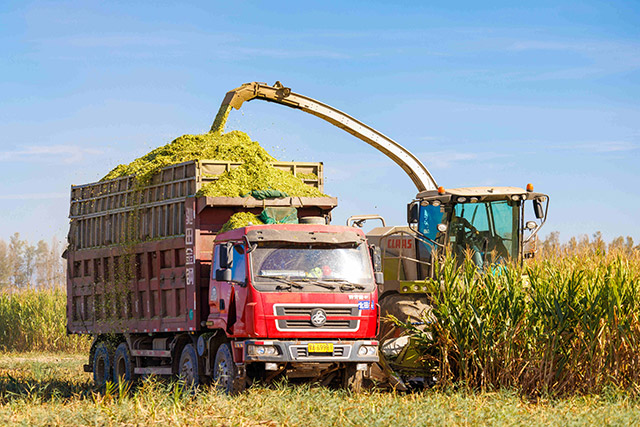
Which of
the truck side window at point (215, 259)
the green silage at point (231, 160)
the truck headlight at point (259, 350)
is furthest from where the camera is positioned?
the green silage at point (231, 160)

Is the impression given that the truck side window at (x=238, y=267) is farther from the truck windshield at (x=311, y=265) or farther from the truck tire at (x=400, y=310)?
the truck tire at (x=400, y=310)

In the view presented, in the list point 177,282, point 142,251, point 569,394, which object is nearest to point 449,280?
point 569,394

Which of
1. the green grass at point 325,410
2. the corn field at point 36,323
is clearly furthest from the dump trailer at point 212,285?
the corn field at point 36,323

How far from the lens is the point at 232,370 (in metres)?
14.1

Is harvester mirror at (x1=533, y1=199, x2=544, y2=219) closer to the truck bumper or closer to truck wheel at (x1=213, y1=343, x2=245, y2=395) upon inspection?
the truck bumper

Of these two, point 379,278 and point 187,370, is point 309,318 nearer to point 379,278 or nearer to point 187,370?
point 379,278

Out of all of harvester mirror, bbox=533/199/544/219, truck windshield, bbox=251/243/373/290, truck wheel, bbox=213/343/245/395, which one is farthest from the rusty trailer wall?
harvester mirror, bbox=533/199/544/219

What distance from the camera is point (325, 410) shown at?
12055mm

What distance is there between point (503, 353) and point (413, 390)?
1648 mm

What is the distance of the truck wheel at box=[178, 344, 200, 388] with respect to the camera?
15558 millimetres

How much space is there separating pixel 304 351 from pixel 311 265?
140 centimetres

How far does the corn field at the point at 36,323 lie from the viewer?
31.5 meters

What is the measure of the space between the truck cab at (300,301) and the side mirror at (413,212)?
1.98 m

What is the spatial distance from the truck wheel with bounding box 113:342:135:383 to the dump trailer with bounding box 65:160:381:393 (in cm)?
4
